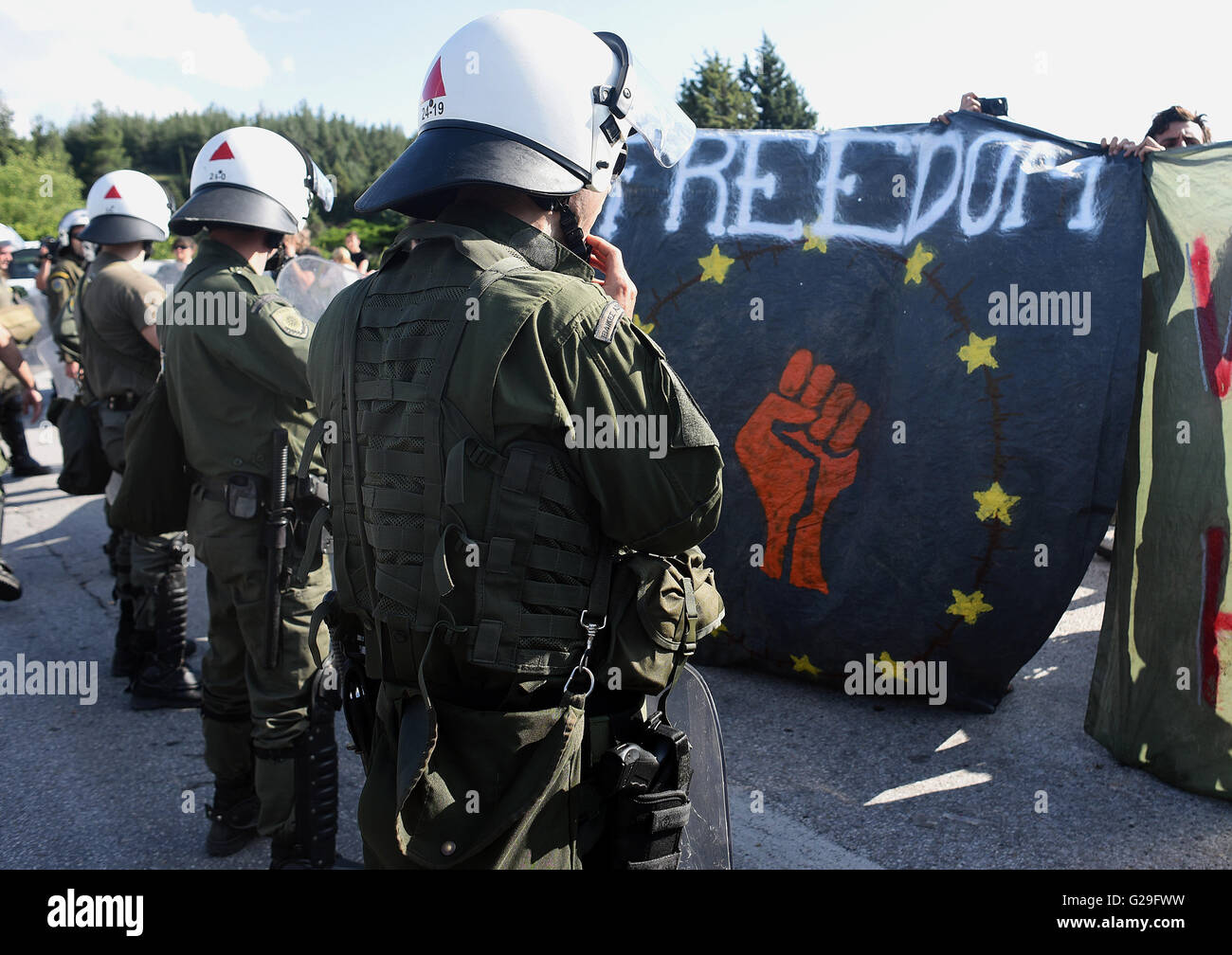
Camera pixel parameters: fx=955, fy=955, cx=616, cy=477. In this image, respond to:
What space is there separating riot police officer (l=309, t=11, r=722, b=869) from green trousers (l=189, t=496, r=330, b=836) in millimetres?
1259

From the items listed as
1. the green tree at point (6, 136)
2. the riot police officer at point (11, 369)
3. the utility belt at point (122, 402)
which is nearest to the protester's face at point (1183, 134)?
the utility belt at point (122, 402)

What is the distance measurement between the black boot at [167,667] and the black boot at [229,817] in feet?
4.10

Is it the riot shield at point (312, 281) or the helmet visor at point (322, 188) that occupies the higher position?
the helmet visor at point (322, 188)

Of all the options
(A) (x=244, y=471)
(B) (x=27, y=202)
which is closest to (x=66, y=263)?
(A) (x=244, y=471)

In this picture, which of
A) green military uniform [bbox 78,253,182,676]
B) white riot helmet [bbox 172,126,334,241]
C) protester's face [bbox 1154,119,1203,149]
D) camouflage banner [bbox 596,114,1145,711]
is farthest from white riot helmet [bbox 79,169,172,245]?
protester's face [bbox 1154,119,1203,149]

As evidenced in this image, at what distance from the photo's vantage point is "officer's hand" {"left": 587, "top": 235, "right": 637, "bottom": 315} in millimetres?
1969

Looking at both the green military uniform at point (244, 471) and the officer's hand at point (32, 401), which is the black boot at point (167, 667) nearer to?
the green military uniform at point (244, 471)

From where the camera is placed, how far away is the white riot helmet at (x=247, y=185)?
309cm

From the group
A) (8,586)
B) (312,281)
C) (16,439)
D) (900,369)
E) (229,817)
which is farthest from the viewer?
(16,439)

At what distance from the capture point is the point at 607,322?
1.64 metres

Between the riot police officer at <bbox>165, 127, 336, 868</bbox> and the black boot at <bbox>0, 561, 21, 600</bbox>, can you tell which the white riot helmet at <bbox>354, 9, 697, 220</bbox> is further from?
the black boot at <bbox>0, 561, 21, 600</bbox>

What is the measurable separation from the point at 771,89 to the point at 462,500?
3342 cm

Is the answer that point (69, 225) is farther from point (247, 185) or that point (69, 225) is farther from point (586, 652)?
point (586, 652)
